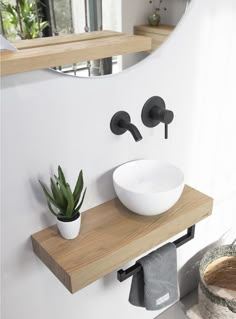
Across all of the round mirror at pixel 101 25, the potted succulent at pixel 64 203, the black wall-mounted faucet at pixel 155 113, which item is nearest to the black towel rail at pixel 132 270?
the potted succulent at pixel 64 203

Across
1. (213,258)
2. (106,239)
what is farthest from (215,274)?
(106,239)

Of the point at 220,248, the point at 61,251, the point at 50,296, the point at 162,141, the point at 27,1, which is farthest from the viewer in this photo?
the point at 220,248

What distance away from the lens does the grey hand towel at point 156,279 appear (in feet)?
4.23

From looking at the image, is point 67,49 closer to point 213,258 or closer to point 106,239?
point 106,239

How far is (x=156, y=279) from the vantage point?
1312mm

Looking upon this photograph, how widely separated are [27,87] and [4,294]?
25.8 inches

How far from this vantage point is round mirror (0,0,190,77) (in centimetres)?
92

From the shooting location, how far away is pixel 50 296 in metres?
1.25

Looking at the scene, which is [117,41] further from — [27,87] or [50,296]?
[50,296]

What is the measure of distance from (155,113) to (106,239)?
478 mm

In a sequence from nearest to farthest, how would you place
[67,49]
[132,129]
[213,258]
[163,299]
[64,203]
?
1. [67,49]
2. [64,203]
3. [132,129]
4. [163,299]
5. [213,258]

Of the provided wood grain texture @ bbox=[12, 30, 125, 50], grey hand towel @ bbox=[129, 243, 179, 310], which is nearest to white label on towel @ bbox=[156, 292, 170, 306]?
grey hand towel @ bbox=[129, 243, 179, 310]

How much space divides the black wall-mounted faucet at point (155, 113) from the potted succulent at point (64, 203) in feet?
1.17

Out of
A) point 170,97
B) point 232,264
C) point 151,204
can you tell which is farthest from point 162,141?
point 232,264
